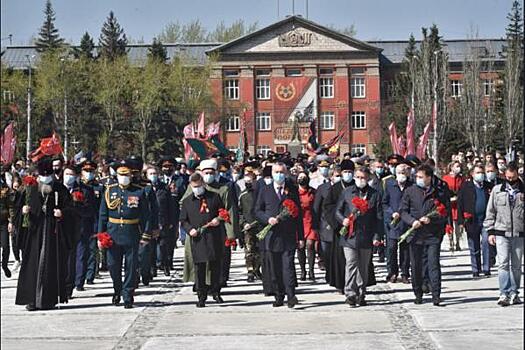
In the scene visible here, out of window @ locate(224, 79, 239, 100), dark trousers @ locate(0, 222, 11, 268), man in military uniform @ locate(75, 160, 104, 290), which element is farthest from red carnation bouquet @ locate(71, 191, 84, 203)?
window @ locate(224, 79, 239, 100)

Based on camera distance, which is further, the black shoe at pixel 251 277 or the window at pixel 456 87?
the window at pixel 456 87

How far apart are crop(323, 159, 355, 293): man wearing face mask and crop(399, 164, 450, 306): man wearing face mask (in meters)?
0.93

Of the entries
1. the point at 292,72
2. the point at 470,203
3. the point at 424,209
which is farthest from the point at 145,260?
the point at 292,72

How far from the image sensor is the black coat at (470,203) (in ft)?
59.7

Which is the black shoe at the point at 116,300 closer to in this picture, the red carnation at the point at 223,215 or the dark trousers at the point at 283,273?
the red carnation at the point at 223,215

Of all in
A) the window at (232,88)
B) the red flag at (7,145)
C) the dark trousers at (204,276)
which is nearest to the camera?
the dark trousers at (204,276)

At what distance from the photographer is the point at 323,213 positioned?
54.7ft

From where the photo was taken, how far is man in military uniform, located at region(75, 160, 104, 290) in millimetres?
16781

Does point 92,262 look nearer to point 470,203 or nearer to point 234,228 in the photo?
point 234,228

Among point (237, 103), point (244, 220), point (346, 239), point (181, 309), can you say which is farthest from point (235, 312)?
point (237, 103)

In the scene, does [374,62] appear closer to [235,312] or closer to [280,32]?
[280,32]

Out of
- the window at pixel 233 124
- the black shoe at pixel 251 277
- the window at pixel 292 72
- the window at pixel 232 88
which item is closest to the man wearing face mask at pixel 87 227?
the black shoe at pixel 251 277

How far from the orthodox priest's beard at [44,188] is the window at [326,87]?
8025 centimetres

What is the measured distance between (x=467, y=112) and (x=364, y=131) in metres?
36.1
